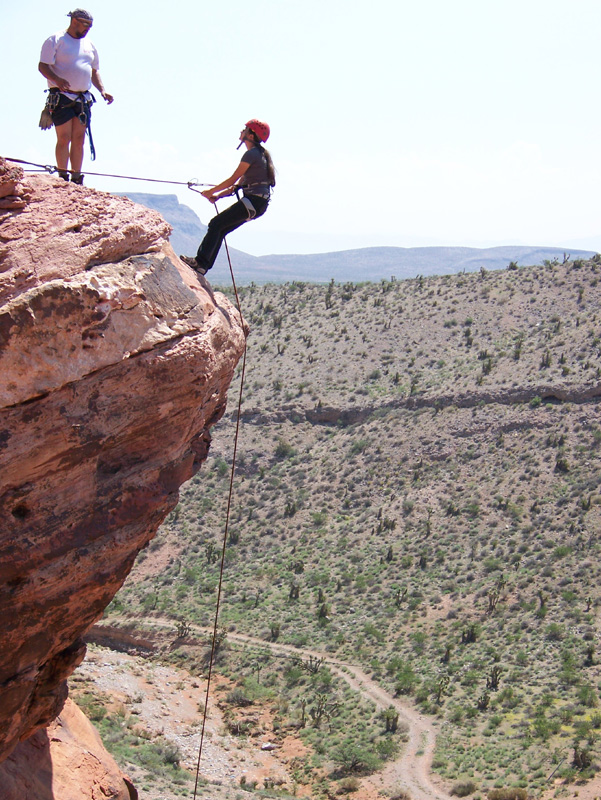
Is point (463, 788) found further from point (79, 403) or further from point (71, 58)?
point (71, 58)

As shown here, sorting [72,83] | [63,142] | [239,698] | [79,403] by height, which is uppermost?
[72,83]

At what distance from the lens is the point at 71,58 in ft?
32.8

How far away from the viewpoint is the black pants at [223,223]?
10.5 m

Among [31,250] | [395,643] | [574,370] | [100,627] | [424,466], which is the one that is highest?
[31,250]

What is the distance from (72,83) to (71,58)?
295 millimetres

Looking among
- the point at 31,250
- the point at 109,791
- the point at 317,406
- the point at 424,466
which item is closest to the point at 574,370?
the point at 424,466

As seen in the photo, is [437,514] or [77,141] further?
[437,514]

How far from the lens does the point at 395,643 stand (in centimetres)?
3016

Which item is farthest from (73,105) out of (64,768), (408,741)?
(408,741)

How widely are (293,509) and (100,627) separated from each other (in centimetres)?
1081

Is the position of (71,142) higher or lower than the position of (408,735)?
higher

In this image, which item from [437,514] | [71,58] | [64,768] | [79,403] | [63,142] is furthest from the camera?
[437,514]

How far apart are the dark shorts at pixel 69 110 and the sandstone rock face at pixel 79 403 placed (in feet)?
6.43

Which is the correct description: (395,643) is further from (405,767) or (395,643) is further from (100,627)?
(100,627)
